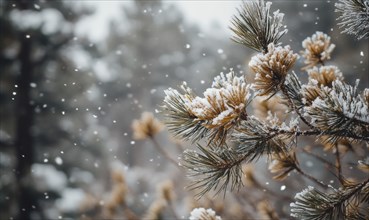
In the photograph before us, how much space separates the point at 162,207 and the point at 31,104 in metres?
5.24

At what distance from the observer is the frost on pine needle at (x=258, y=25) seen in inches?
48.8

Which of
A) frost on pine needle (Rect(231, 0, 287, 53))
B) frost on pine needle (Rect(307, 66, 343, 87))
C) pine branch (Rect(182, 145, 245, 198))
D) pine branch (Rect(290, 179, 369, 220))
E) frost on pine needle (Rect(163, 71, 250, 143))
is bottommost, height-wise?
pine branch (Rect(290, 179, 369, 220))

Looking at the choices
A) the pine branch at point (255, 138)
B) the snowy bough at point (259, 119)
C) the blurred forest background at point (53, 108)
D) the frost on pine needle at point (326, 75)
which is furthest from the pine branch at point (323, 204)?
the blurred forest background at point (53, 108)

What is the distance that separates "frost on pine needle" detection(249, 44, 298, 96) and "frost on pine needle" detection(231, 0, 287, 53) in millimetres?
73

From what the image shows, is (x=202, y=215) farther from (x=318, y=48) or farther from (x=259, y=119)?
(x=318, y=48)

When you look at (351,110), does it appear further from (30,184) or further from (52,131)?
(52,131)

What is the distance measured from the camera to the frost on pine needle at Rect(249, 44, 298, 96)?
115 cm

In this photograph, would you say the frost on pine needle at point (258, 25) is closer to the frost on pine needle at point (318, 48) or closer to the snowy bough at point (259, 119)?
the snowy bough at point (259, 119)

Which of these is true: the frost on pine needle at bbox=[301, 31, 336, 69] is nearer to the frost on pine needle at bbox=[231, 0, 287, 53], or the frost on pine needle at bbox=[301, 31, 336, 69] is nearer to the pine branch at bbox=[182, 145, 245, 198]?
the frost on pine needle at bbox=[231, 0, 287, 53]

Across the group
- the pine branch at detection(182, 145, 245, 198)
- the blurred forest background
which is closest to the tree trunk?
the blurred forest background

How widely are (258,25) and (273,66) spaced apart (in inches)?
7.4

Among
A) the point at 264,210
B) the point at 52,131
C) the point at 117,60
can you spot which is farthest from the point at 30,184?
the point at 117,60

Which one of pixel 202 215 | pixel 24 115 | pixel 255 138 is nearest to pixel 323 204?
pixel 255 138

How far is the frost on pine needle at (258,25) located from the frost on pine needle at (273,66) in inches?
2.9
